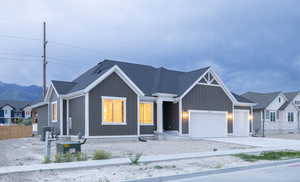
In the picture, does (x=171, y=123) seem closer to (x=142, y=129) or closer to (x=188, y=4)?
(x=142, y=129)

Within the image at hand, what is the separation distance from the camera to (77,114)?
2083 cm

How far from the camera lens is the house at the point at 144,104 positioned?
798 inches

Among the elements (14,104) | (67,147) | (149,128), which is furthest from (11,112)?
(67,147)

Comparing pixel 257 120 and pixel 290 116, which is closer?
pixel 257 120

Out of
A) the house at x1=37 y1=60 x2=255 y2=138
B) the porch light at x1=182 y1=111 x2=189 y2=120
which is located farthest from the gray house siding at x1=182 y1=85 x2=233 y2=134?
the porch light at x1=182 y1=111 x2=189 y2=120

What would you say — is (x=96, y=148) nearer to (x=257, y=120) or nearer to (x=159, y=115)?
(x=159, y=115)

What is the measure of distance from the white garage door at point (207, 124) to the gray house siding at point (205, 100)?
1.73 ft

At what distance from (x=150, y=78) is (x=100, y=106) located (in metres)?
7.41

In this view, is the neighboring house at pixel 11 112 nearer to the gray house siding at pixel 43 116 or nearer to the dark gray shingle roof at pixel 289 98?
the gray house siding at pixel 43 116

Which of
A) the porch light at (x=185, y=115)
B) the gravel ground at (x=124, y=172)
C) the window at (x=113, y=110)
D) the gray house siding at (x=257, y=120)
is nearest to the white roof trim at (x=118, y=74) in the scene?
the window at (x=113, y=110)

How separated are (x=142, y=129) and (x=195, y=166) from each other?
502 inches

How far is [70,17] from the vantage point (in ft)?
87.2

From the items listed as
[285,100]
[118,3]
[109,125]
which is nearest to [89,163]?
[109,125]

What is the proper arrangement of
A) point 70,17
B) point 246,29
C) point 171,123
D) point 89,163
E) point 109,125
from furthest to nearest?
point 246,29 < point 70,17 < point 171,123 < point 109,125 < point 89,163
